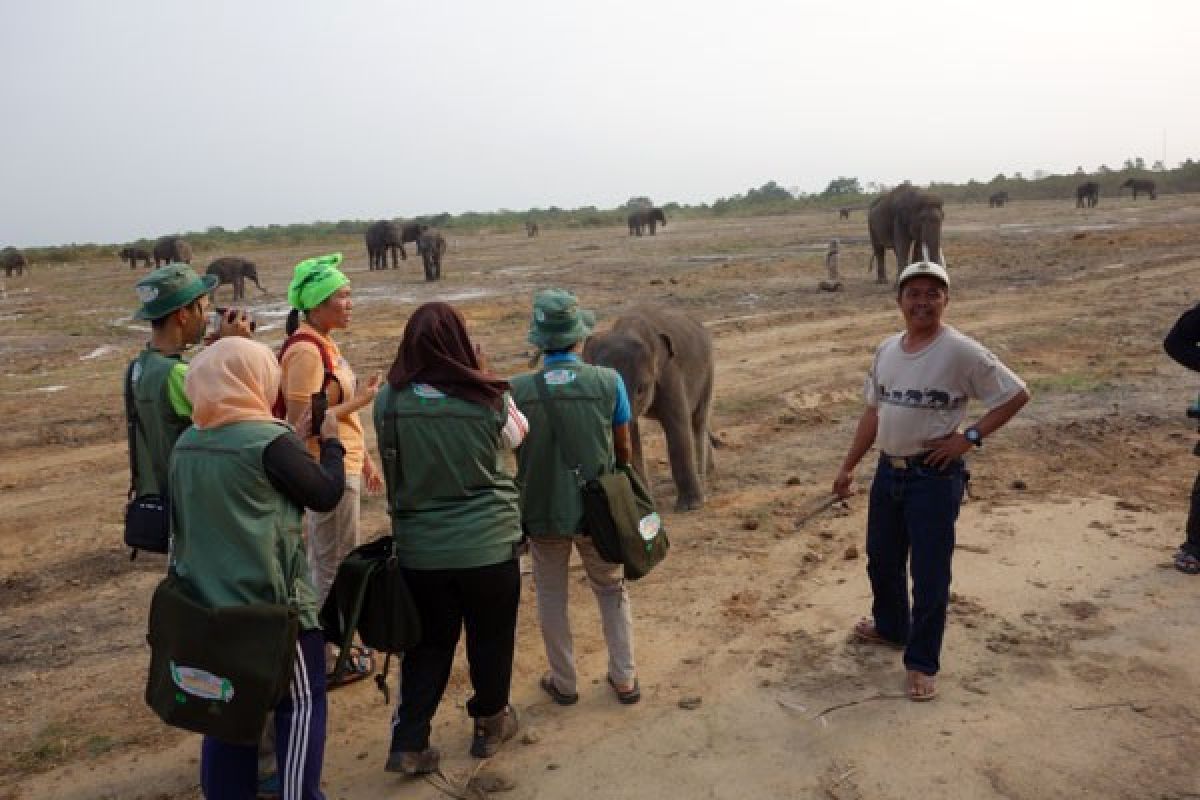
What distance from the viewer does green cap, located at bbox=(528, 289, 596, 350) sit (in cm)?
457

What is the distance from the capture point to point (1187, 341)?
18.5ft

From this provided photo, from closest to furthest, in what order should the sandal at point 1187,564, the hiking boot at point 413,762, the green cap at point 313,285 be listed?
the hiking boot at point 413,762, the green cap at point 313,285, the sandal at point 1187,564

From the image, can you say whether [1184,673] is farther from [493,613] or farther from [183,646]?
[183,646]

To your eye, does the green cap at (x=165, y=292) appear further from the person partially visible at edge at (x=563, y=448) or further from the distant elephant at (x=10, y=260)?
the distant elephant at (x=10, y=260)

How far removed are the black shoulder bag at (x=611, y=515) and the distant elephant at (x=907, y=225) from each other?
57.8 feet

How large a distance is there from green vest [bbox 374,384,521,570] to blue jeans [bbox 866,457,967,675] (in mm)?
1959

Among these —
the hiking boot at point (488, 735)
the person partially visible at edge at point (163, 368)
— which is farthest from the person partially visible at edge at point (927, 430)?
the person partially visible at edge at point (163, 368)

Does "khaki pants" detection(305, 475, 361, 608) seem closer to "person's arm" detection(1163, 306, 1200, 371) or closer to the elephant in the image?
"person's arm" detection(1163, 306, 1200, 371)

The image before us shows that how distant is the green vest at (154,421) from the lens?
4156 mm

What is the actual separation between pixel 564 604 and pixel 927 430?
6.26 feet

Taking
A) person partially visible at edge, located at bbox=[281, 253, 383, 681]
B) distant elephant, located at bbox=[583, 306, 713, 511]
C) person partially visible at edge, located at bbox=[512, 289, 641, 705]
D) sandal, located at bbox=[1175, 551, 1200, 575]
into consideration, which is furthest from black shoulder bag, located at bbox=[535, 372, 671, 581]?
sandal, located at bbox=[1175, 551, 1200, 575]

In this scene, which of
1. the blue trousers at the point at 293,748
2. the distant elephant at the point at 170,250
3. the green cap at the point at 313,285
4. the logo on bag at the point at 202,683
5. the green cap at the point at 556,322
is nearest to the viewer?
the logo on bag at the point at 202,683

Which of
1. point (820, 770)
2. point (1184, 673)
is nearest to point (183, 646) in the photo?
→ point (820, 770)

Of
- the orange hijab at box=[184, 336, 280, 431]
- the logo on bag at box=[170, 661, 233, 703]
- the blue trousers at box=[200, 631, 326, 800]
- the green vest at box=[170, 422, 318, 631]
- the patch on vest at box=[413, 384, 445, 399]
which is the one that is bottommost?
the blue trousers at box=[200, 631, 326, 800]
